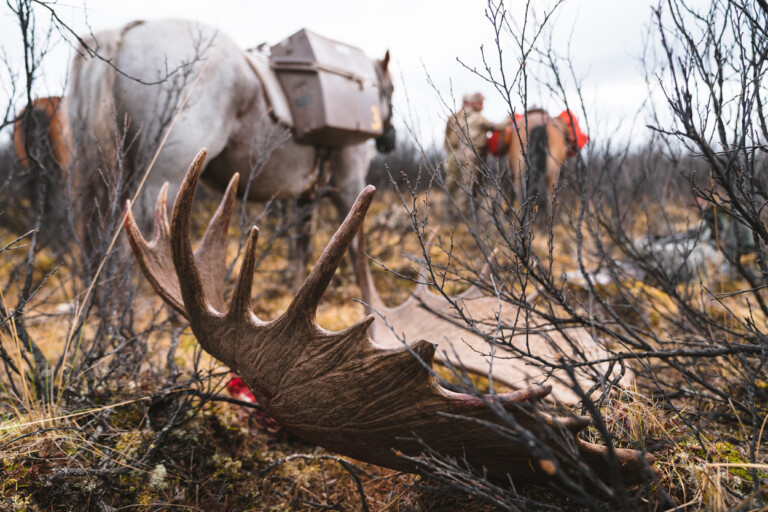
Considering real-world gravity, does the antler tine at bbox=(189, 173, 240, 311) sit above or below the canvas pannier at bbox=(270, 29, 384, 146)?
below

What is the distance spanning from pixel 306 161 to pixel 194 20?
133 centimetres

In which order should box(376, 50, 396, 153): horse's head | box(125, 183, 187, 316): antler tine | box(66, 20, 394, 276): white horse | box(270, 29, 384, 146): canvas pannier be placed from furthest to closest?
box(376, 50, 396, 153): horse's head
box(270, 29, 384, 146): canvas pannier
box(66, 20, 394, 276): white horse
box(125, 183, 187, 316): antler tine

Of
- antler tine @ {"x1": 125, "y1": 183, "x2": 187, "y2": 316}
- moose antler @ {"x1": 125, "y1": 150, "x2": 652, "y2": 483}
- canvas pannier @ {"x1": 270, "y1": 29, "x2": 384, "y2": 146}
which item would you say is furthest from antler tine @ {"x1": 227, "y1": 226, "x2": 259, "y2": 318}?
canvas pannier @ {"x1": 270, "y1": 29, "x2": 384, "y2": 146}

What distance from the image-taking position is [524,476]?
1069 mm

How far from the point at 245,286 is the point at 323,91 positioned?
279 cm

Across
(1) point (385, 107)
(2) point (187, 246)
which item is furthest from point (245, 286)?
(1) point (385, 107)

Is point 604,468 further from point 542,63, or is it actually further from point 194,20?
point 194,20

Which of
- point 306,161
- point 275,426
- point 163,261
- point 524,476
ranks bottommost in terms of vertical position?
point 275,426

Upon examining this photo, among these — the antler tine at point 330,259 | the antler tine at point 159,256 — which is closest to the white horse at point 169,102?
the antler tine at point 159,256

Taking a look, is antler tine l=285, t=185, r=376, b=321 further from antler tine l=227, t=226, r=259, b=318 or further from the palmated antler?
the palmated antler

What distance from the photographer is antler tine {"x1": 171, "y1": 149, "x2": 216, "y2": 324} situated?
1197 millimetres

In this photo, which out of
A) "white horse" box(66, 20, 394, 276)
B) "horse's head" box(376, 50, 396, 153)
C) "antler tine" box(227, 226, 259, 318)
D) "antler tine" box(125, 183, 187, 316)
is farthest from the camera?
"horse's head" box(376, 50, 396, 153)

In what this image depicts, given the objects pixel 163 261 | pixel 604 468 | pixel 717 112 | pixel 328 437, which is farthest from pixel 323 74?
pixel 604 468

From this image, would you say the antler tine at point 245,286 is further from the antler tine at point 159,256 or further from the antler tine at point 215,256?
the antler tine at point 215,256
